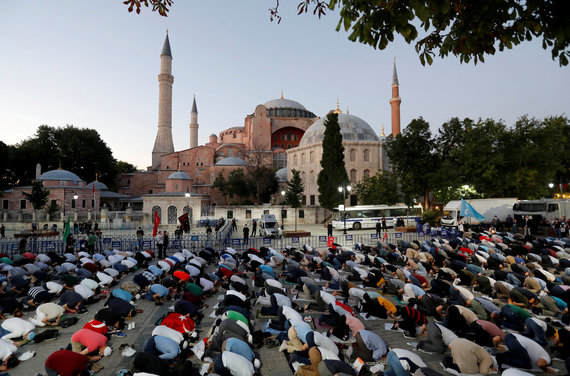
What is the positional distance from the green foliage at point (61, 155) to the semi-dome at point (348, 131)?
36.3m

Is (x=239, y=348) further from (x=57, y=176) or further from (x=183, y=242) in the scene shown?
(x=57, y=176)

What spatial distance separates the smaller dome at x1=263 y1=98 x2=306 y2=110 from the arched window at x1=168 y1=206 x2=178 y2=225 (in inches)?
1745

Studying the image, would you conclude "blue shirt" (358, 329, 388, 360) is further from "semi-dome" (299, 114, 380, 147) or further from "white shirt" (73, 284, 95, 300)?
"semi-dome" (299, 114, 380, 147)

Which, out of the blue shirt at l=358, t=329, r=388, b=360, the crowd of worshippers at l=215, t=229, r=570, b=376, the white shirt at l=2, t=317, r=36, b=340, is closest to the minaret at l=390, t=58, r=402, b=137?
the crowd of worshippers at l=215, t=229, r=570, b=376

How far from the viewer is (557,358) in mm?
5906

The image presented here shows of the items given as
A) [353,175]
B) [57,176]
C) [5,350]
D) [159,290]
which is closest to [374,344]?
[159,290]

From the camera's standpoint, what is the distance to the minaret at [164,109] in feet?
180

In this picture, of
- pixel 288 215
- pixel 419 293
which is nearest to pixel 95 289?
pixel 419 293

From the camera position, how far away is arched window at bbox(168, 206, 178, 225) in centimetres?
3177

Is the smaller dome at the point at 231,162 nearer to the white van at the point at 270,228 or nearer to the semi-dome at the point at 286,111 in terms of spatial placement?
the semi-dome at the point at 286,111

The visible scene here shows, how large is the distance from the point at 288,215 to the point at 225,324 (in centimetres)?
2963

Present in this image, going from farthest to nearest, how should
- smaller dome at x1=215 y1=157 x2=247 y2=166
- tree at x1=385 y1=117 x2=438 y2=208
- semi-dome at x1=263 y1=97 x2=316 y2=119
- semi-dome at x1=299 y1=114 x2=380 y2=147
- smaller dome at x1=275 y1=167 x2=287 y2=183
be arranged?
1. semi-dome at x1=263 y1=97 x2=316 y2=119
2. smaller dome at x1=215 y1=157 x2=247 y2=166
3. smaller dome at x1=275 y1=167 x2=287 y2=183
4. semi-dome at x1=299 y1=114 x2=380 y2=147
5. tree at x1=385 y1=117 x2=438 y2=208

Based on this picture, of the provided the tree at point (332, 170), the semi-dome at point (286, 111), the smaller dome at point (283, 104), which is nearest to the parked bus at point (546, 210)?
the tree at point (332, 170)

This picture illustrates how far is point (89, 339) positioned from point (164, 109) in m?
55.6
